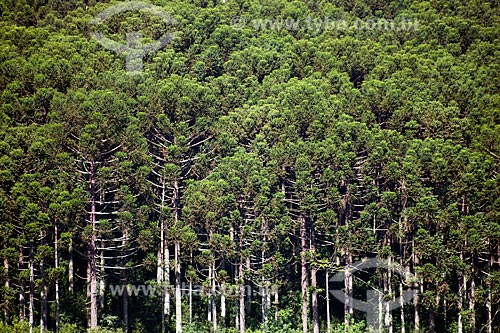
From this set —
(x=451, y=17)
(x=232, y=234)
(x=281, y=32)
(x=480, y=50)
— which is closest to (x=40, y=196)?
(x=232, y=234)

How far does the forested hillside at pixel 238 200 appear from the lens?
123 ft

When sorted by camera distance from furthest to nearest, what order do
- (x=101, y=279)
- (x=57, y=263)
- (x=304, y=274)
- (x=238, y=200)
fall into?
(x=238, y=200) → (x=304, y=274) → (x=101, y=279) → (x=57, y=263)

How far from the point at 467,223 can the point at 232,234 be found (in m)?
11.3

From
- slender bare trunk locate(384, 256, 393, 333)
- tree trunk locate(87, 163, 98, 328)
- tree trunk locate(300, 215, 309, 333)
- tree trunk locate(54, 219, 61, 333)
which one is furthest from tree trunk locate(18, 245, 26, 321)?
slender bare trunk locate(384, 256, 393, 333)

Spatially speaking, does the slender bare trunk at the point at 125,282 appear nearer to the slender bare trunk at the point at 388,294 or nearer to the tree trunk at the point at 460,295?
the slender bare trunk at the point at 388,294

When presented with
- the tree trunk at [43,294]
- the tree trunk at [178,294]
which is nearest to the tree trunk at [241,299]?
the tree trunk at [178,294]

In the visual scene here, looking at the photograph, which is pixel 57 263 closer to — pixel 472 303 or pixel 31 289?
pixel 31 289

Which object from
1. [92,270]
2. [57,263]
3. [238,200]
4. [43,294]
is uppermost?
[238,200]

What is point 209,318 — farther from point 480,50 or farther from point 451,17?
point 451,17

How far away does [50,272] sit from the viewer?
35.2 metres

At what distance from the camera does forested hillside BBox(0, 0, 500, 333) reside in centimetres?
3750

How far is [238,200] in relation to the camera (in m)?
40.0

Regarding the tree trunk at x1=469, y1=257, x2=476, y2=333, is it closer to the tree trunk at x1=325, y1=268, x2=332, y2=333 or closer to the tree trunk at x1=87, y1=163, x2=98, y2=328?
the tree trunk at x1=325, y1=268, x2=332, y2=333

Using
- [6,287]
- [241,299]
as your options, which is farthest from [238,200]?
[6,287]
